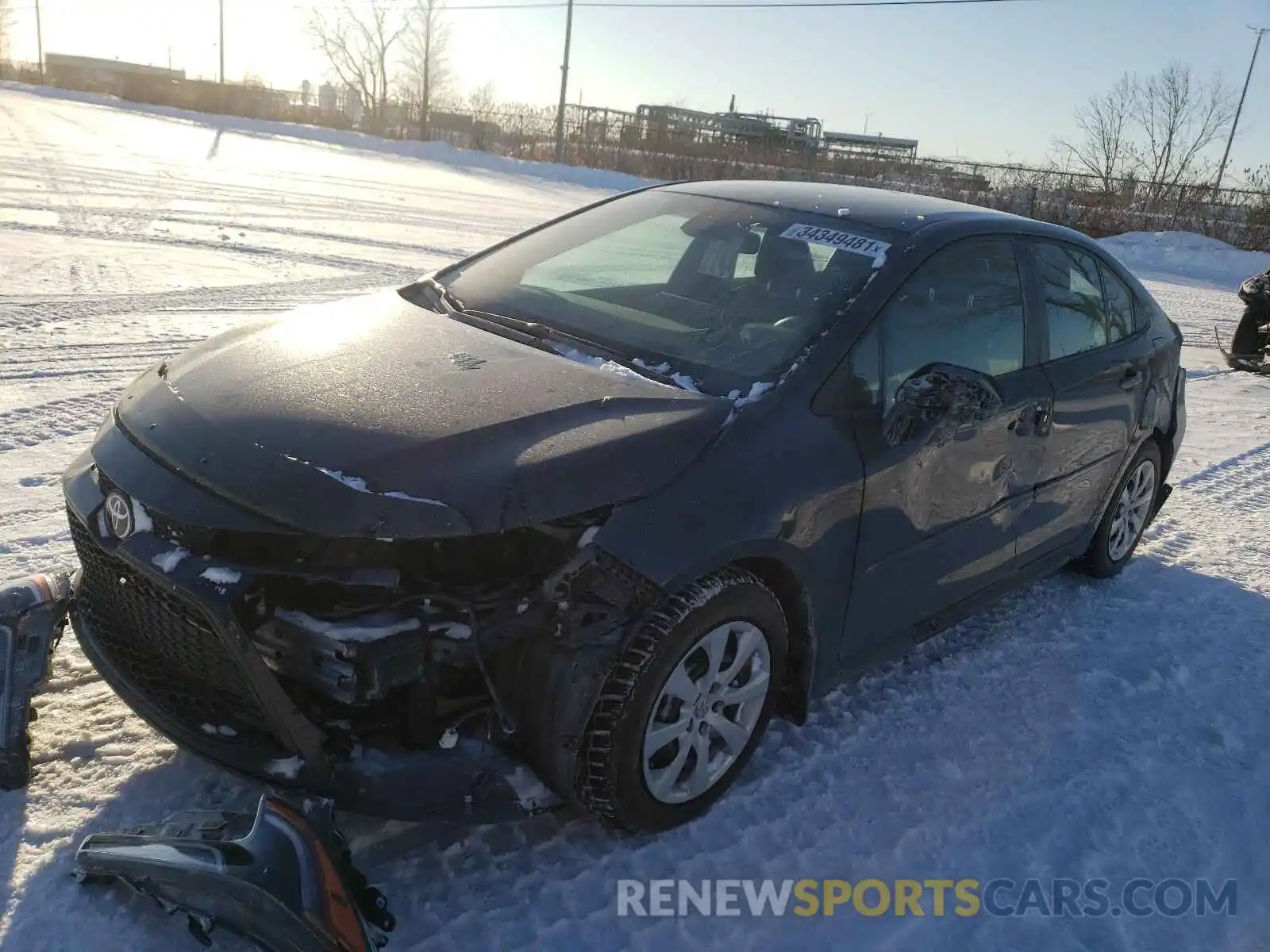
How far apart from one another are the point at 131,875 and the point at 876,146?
38.8m

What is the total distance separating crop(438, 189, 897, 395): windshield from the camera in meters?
3.00

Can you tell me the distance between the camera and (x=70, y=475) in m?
2.64

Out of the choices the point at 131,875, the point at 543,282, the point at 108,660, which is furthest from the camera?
the point at 543,282

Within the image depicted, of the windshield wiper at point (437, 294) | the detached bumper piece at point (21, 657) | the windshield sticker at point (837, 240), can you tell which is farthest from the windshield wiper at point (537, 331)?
the detached bumper piece at point (21, 657)

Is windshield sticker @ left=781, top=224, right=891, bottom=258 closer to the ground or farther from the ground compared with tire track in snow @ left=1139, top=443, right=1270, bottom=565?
farther from the ground

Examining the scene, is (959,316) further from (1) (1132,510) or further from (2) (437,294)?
(1) (1132,510)

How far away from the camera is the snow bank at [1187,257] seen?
19.3 m

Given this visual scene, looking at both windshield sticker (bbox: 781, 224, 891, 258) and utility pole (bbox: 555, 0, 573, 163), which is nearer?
windshield sticker (bbox: 781, 224, 891, 258)

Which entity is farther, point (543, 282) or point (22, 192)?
point (22, 192)

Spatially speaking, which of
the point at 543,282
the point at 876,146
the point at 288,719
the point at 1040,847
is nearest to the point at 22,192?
the point at 543,282

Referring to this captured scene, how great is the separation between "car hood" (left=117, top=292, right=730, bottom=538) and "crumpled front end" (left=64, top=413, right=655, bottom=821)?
0.10m

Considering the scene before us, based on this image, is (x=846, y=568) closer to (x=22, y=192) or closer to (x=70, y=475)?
(x=70, y=475)

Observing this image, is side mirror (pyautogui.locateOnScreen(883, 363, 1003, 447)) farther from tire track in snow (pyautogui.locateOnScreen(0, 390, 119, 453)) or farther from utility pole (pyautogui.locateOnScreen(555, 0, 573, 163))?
utility pole (pyautogui.locateOnScreen(555, 0, 573, 163))

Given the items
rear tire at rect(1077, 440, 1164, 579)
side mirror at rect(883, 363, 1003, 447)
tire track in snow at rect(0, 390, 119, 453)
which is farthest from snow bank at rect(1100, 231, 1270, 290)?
tire track in snow at rect(0, 390, 119, 453)
